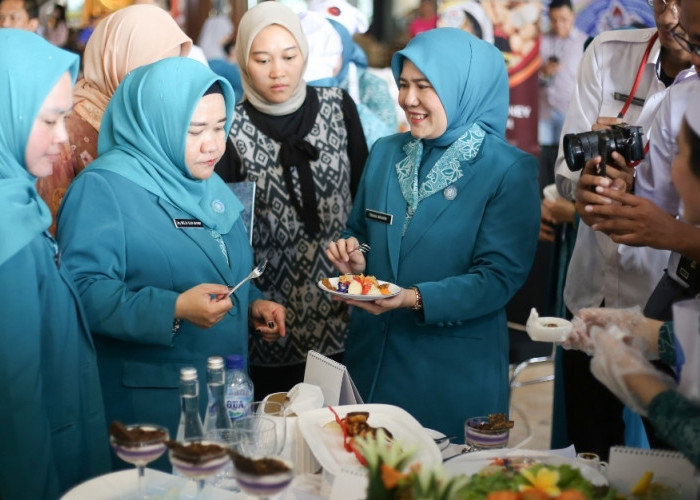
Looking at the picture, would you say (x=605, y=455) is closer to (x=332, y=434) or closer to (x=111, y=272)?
(x=332, y=434)

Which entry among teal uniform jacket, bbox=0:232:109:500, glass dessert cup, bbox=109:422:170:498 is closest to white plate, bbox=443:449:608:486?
glass dessert cup, bbox=109:422:170:498

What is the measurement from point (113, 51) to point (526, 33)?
3226 mm

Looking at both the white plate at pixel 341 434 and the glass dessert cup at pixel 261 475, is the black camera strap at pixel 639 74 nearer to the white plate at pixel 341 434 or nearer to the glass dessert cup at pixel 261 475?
the white plate at pixel 341 434

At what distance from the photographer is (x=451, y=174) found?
7.88 feet

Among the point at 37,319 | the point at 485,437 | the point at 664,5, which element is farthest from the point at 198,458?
the point at 664,5

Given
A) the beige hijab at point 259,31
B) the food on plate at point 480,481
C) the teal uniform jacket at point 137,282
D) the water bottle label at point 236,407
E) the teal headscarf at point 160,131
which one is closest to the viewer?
the food on plate at point 480,481

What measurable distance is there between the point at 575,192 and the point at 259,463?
141cm

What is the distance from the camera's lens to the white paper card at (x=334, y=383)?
6.24 ft

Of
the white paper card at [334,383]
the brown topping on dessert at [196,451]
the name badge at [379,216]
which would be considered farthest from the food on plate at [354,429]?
the name badge at [379,216]

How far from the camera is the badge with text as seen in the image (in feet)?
8.02

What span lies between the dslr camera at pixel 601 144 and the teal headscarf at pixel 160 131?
86 centimetres

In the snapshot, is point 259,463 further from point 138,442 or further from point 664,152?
point 664,152

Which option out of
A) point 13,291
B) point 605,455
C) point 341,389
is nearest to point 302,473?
point 341,389

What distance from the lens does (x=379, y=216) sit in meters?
2.46
